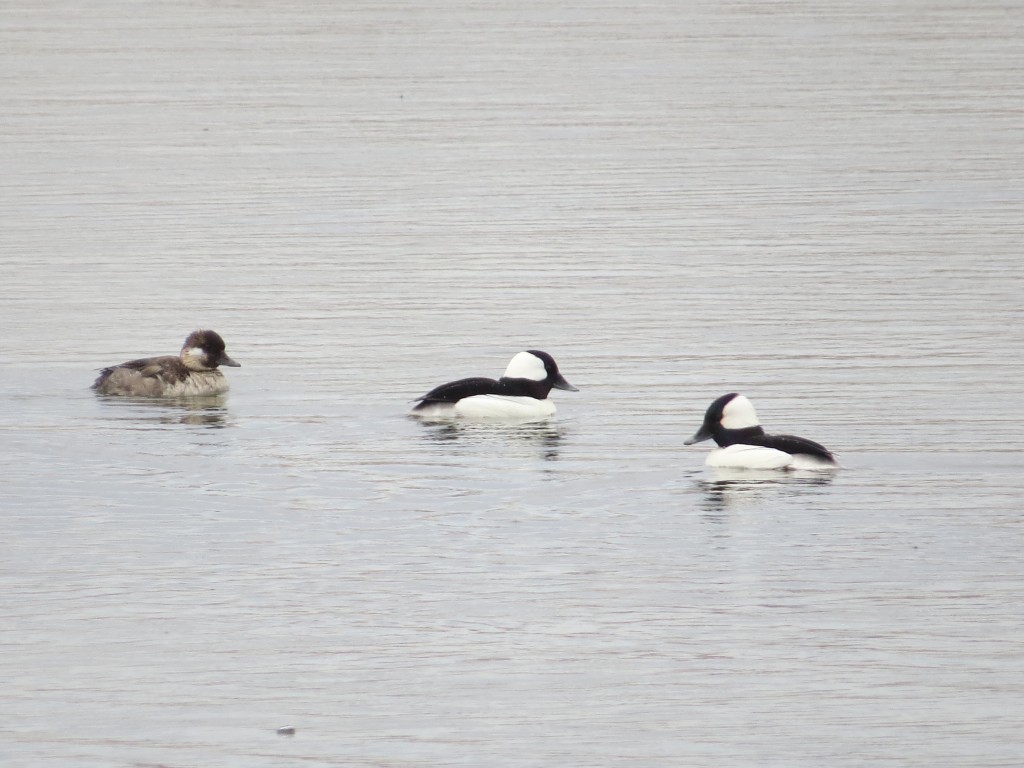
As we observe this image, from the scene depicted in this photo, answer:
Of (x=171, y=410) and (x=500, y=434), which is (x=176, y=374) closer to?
(x=171, y=410)

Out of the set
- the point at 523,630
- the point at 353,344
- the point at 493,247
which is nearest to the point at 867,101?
the point at 493,247

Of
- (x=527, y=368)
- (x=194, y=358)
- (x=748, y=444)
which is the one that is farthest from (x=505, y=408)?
(x=194, y=358)

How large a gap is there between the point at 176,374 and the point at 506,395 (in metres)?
2.87

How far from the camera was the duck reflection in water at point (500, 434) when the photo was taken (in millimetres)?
15555

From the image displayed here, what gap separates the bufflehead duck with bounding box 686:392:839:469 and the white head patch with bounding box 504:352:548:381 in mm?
1988

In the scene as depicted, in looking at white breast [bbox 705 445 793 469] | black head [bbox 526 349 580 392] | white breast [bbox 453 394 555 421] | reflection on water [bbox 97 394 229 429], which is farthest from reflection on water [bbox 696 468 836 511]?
reflection on water [bbox 97 394 229 429]

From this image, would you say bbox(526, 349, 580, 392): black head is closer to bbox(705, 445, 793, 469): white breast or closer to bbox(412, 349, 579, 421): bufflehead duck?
bbox(412, 349, 579, 421): bufflehead duck

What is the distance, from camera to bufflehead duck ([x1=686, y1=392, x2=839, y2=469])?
14.1 m

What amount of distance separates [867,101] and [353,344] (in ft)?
62.1

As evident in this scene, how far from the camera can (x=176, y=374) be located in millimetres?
17562

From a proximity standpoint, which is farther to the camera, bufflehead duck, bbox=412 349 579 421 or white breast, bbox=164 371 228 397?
white breast, bbox=164 371 228 397

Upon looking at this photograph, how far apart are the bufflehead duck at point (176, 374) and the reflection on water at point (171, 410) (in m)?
0.07

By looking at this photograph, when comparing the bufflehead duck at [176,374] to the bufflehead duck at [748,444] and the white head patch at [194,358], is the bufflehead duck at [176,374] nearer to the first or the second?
the white head patch at [194,358]

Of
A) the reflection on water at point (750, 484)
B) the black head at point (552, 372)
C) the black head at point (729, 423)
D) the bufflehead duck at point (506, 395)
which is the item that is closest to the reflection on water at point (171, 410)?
the bufflehead duck at point (506, 395)
